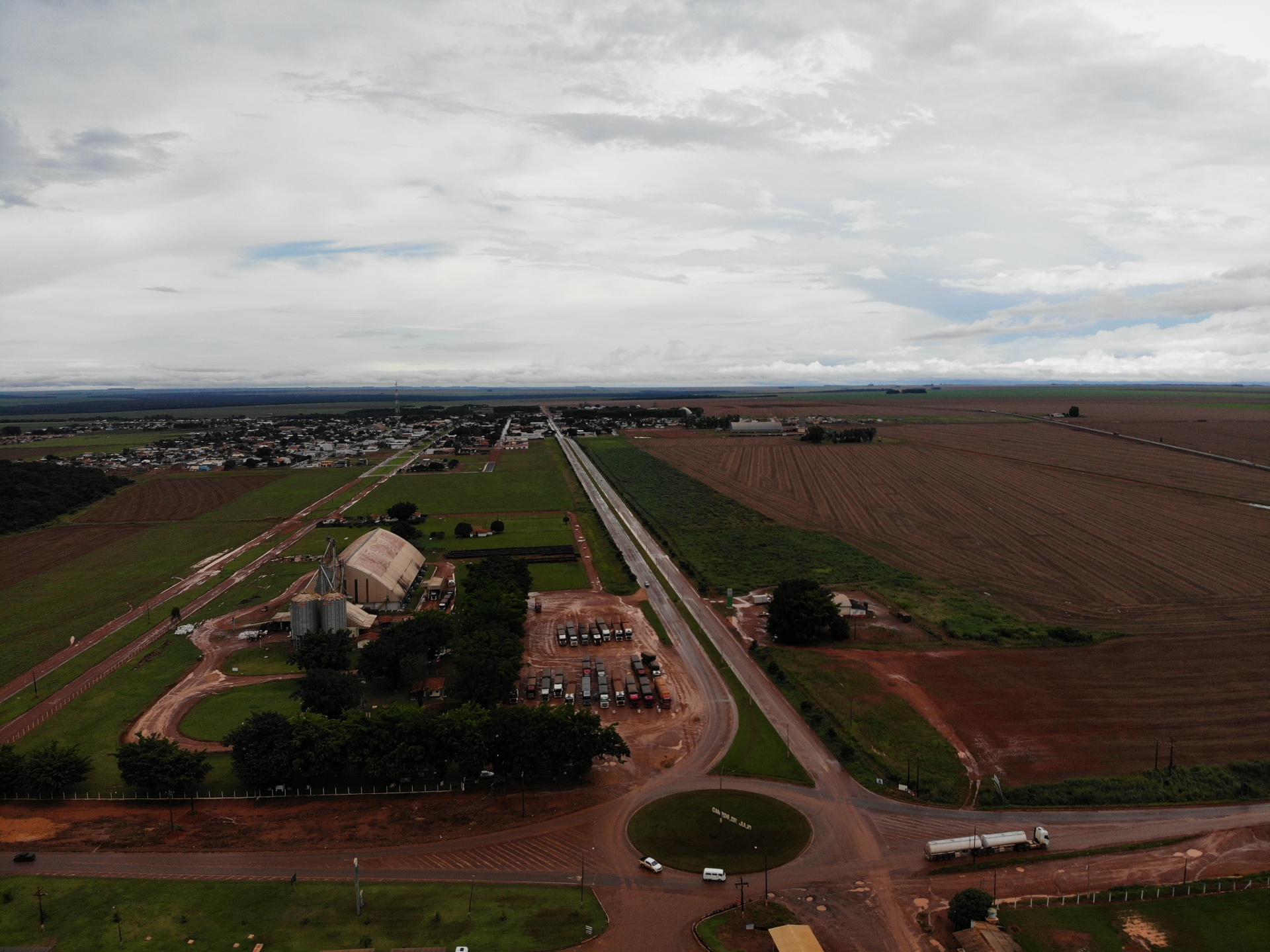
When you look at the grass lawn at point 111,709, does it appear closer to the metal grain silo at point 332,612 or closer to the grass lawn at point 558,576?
the metal grain silo at point 332,612

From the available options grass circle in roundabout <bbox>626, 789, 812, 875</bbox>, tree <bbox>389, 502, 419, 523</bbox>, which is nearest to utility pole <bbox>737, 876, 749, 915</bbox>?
grass circle in roundabout <bbox>626, 789, 812, 875</bbox>

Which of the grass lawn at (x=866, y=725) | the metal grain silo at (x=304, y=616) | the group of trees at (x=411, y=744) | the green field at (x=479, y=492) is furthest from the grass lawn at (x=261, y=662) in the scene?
the green field at (x=479, y=492)

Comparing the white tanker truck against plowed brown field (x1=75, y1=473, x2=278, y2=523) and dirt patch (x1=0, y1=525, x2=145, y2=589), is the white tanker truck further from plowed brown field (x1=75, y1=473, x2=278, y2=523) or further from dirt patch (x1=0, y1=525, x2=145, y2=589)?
plowed brown field (x1=75, y1=473, x2=278, y2=523)

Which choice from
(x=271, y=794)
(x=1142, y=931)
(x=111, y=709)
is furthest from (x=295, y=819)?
(x=1142, y=931)

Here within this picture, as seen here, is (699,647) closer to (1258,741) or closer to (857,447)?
(1258,741)

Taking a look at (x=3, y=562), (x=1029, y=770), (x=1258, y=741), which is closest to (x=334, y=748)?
(x=1029, y=770)

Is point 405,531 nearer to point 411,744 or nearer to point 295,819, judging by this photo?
point 411,744
